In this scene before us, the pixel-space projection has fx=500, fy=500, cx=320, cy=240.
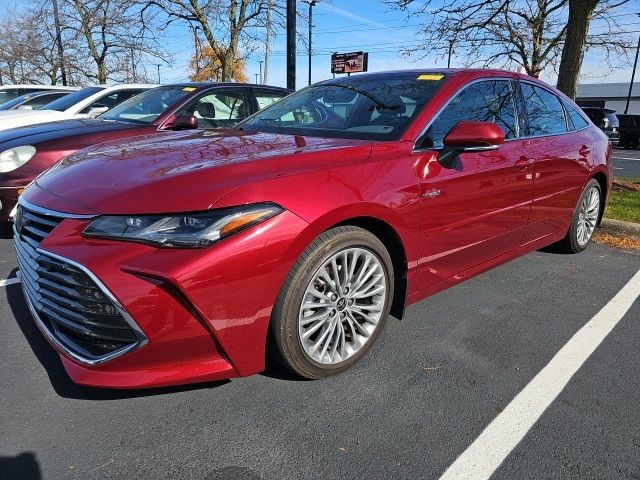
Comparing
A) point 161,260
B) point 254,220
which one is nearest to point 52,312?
point 161,260

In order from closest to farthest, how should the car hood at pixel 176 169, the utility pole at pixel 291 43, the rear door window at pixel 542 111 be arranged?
the car hood at pixel 176 169
the rear door window at pixel 542 111
the utility pole at pixel 291 43

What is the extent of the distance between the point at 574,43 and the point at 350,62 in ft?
85.0

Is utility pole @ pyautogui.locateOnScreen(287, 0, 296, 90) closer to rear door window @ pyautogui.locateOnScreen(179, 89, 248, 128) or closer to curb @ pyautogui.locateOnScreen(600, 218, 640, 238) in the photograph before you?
rear door window @ pyautogui.locateOnScreen(179, 89, 248, 128)

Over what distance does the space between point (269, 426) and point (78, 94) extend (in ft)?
24.4

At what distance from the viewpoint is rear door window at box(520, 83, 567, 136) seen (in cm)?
391

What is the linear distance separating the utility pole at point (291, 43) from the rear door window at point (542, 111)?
5846 mm

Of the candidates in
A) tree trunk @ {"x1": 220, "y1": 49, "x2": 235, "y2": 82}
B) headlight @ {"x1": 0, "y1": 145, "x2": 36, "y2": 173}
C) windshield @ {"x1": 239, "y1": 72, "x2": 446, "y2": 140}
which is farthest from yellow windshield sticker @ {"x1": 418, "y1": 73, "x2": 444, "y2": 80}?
tree trunk @ {"x1": 220, "y1": 49, "x2": 235, "y2": 82}

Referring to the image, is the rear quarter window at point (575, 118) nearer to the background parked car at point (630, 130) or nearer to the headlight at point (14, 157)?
the headlight at point (14, 157)

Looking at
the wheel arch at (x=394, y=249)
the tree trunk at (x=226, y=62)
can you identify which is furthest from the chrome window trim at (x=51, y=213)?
the tree trunk at (x=226, y=62)

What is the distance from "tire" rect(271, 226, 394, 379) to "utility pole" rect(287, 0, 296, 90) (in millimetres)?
7343

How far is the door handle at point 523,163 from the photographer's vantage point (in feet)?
11.5

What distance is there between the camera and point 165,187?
84.7 inches

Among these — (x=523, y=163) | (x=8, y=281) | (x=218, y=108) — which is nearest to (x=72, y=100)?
(x=218, y=108)

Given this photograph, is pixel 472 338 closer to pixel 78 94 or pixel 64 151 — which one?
pixel 64 151
